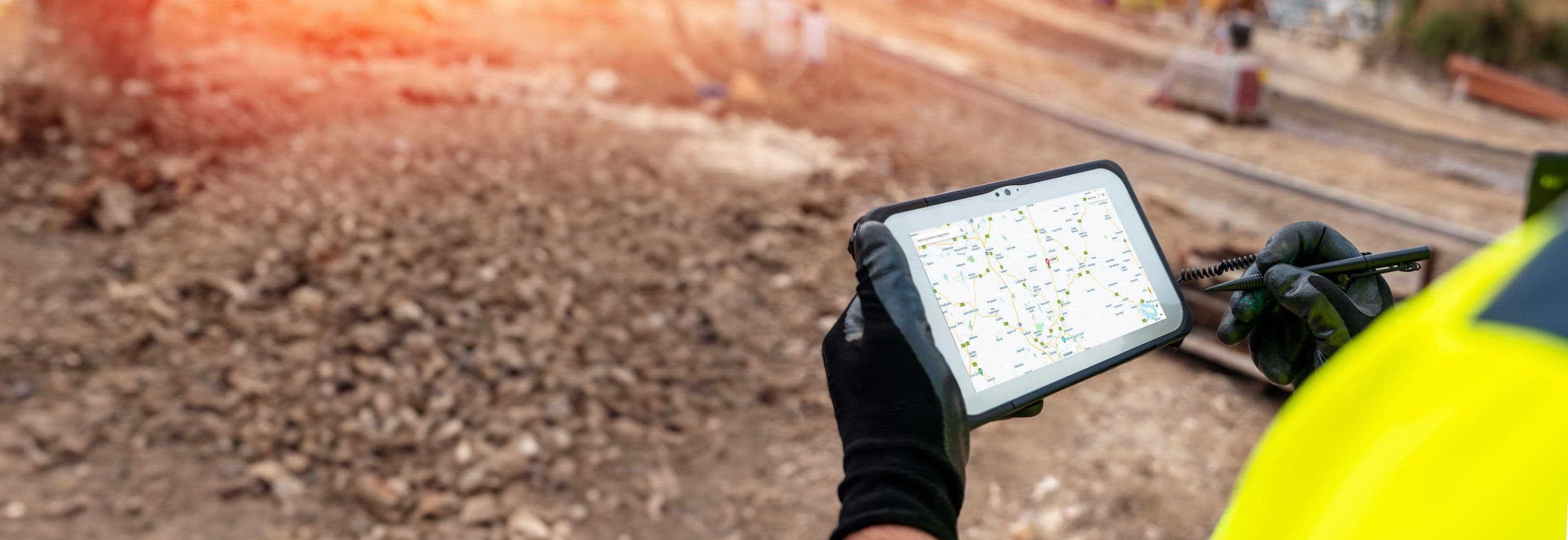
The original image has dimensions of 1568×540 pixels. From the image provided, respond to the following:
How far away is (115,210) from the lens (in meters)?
6.05

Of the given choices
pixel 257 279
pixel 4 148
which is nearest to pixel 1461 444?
pixel 257 279

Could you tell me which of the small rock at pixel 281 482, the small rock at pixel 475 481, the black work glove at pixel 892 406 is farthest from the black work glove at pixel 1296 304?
the small rock at pixel 281 482

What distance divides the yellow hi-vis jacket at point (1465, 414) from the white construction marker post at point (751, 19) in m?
12.5

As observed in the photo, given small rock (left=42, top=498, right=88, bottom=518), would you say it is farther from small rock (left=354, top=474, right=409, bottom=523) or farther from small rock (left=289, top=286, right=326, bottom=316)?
small rock (left=289, top=286, right=326, bottom=316)

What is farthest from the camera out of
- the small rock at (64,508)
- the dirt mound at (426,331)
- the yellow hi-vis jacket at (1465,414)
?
the dirt mound at (426,331)

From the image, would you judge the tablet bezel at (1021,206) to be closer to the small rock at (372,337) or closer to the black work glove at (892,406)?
the black work glove at (892,406)

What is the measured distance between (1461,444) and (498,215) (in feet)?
20.0

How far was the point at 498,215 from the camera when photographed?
6.21 meters

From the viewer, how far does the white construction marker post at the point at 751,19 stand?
41.7 feet

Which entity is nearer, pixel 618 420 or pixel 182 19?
pixel 618 420

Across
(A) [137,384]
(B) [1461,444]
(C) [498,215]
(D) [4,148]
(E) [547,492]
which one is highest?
(B) [1461,444]

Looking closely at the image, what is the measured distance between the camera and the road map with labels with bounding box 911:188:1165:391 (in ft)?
5.48

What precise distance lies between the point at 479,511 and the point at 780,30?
8872 millimetres

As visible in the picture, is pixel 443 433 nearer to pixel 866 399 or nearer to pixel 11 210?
pixel 866 399
